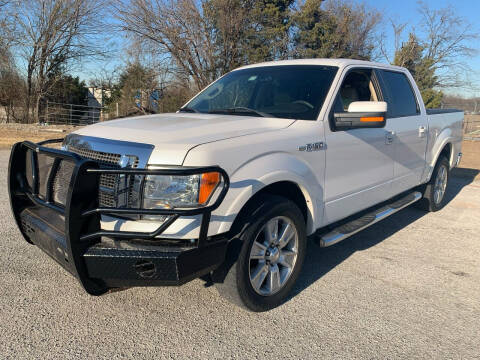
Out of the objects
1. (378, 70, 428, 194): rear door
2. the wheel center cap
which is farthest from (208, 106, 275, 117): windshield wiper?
(378, 70, 428, 194): rear door

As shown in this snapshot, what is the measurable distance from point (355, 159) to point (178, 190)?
6.48ft

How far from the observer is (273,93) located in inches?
153

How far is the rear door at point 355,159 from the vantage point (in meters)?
3.50

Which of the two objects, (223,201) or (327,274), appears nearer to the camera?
(223,201)

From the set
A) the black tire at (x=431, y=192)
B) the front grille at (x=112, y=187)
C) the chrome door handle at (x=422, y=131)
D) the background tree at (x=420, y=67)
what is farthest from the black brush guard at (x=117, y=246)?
the background tree at (x=420, y=67)

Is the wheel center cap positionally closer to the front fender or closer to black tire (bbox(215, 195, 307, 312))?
black tire (bbox(215, 195, 307, 312))

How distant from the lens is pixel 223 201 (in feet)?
8.28

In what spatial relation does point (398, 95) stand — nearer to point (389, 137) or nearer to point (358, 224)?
point (389, 137)

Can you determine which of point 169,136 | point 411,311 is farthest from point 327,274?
point 169,136

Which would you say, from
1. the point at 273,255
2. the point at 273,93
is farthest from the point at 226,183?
the point at 273,93

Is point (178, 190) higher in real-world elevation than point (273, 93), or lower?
lower

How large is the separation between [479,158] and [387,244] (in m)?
10.5

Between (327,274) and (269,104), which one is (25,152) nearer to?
(269,104)

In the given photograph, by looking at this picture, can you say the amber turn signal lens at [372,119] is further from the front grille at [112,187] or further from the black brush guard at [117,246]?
the front grille at [112,187]
